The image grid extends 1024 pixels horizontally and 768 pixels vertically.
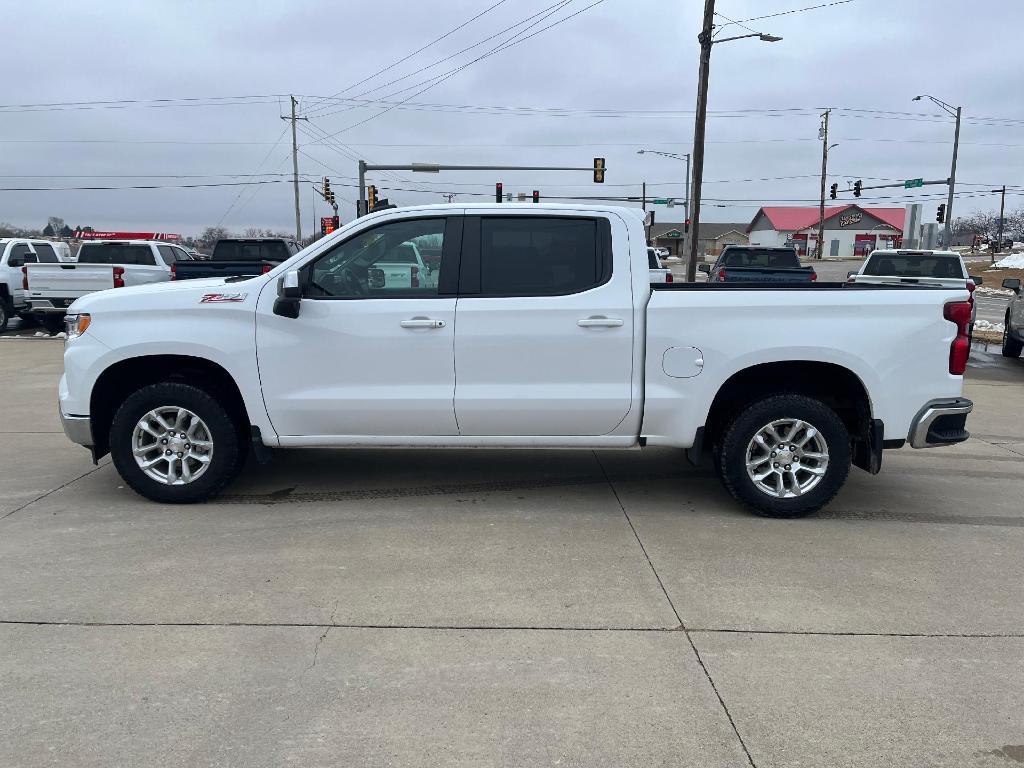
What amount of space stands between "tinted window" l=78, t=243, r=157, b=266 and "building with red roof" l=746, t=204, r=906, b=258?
87.3 m

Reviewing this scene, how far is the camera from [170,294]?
539cm

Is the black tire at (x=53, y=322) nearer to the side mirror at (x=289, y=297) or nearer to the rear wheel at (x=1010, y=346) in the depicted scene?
the side mirror at (x=289, y=297)

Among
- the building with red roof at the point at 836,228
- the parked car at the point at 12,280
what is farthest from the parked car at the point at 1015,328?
the building with red roof at the point at 836,228

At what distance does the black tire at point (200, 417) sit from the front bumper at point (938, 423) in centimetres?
430

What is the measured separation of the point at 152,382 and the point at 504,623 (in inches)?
125

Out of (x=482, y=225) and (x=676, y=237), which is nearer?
(x=482, y=225)

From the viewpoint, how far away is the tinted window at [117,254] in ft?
56.6

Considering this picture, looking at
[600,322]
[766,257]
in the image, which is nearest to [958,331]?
[600,322]

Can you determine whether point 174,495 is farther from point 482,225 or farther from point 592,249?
point 592,249

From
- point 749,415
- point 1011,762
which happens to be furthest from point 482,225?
point 1011,762

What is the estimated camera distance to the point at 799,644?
374 centimetres

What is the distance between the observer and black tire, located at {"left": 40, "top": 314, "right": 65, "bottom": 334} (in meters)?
16.8

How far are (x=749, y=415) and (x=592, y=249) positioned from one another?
1.43m

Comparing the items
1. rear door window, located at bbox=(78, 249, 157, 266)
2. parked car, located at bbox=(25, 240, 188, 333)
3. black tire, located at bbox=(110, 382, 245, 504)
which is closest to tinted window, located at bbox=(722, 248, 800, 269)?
parked car, located at bbox=(25, 240, 188, 333)
